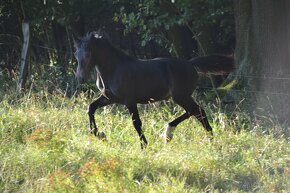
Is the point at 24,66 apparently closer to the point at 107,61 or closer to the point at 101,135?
the point at 107,61

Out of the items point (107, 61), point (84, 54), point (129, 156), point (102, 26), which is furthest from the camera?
point (102, 26)

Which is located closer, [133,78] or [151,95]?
[133,78]

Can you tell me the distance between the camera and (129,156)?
761 cm

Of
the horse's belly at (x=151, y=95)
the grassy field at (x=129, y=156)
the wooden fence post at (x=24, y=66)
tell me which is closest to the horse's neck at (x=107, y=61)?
the horse's belly at (x=151, y=95)

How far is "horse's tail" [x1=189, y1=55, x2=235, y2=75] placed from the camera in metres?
9.68

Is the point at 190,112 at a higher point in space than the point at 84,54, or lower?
lower

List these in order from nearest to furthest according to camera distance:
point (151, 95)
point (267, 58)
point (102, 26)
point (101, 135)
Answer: point (101, 135), point (151, 95), point (267, 58), point (102, 26)

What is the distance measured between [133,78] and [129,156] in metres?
1.72

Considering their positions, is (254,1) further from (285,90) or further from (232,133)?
(232,133)

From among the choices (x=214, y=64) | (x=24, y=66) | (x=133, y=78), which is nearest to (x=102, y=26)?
→ (x=24, y=66)

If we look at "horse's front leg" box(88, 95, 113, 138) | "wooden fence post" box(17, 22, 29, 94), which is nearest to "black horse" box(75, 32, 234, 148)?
"horse's front leg" box(88, 95, 113, 138)

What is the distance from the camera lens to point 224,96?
38.5 ft

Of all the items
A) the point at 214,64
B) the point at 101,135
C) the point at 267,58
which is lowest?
the point at 101,135

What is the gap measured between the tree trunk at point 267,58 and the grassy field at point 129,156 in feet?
3.11
